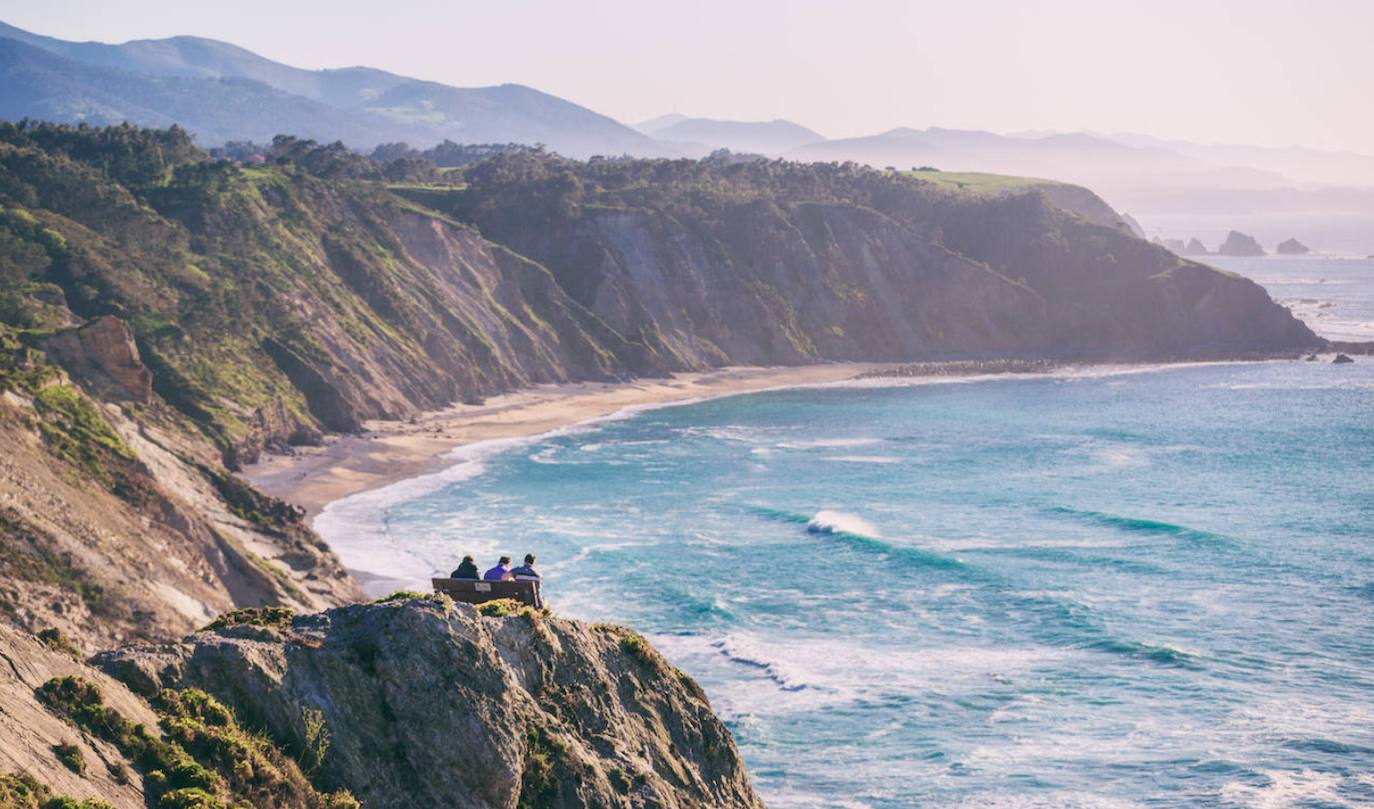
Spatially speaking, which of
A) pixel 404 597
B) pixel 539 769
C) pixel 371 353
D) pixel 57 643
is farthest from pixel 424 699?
pixel 371 353

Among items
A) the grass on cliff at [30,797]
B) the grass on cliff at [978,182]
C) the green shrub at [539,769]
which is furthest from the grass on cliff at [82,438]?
the grass on cliff at [978,182]

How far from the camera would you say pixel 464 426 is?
93.3 meters

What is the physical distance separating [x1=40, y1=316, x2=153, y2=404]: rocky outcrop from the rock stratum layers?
0.49 feet

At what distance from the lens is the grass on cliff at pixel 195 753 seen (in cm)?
1506

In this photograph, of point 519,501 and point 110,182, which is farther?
point 110,182

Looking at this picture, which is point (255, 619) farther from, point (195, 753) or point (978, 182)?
point (978, 182)

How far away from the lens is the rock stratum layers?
1681 cm

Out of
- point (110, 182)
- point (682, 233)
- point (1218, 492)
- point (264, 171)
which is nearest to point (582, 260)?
point (682, 233)

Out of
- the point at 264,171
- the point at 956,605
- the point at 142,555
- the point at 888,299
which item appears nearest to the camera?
the point at 142,555

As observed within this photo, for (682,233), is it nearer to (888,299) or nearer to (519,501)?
(888,299)

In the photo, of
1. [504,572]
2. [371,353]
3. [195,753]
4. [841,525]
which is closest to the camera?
[195,753]

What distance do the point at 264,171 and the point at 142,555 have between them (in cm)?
7566

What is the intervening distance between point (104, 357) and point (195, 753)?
48.7m

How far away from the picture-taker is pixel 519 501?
71125mm
